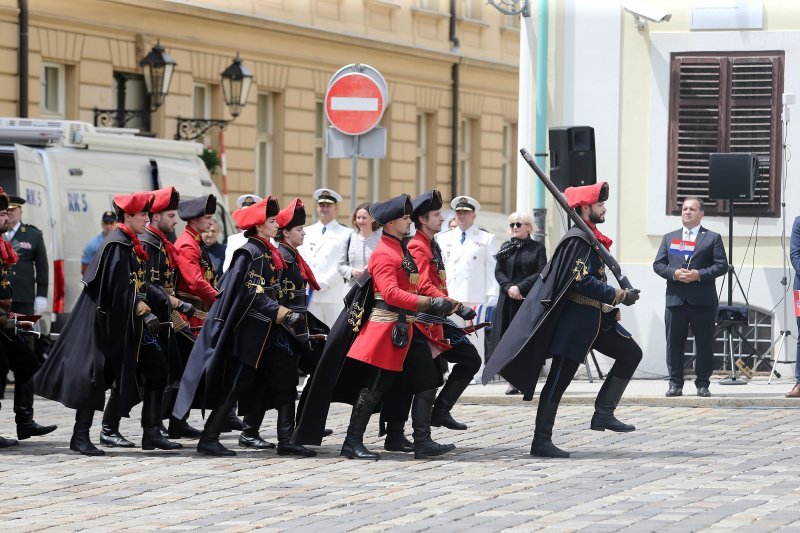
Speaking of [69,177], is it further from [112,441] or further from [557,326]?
[557,326]

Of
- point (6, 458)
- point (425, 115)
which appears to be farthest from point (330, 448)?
point (425, 115)

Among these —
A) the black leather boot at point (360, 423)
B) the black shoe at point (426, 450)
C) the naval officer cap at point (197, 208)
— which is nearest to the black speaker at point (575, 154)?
the naval officer cap at point (197, 208)

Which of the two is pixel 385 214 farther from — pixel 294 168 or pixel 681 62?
pixel 294 168

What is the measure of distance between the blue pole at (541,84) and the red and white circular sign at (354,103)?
7.56 feet

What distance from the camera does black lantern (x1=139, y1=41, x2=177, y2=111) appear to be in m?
24.8

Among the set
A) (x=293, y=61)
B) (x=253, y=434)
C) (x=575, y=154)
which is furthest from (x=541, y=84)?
(x=293, y=61)

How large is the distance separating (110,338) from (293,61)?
70.1 ft

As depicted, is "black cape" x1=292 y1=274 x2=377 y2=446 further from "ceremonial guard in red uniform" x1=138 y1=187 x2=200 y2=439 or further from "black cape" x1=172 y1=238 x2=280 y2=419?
"ceremonial guard in red uniform" x1=138 y1=187 x2=200 y2=439

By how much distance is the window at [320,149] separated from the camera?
112ft

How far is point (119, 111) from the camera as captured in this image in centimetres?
2667

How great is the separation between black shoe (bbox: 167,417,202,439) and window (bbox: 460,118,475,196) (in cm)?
2636

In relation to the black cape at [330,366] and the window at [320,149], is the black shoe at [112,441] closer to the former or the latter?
the black cape at [330,366]

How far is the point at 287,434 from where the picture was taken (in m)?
12.0

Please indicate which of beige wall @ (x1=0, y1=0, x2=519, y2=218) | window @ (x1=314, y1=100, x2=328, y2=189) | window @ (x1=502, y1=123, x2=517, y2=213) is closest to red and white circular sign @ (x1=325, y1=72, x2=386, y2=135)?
beige wall @ (x1=0, y1=0, x2=519, y2=218)
